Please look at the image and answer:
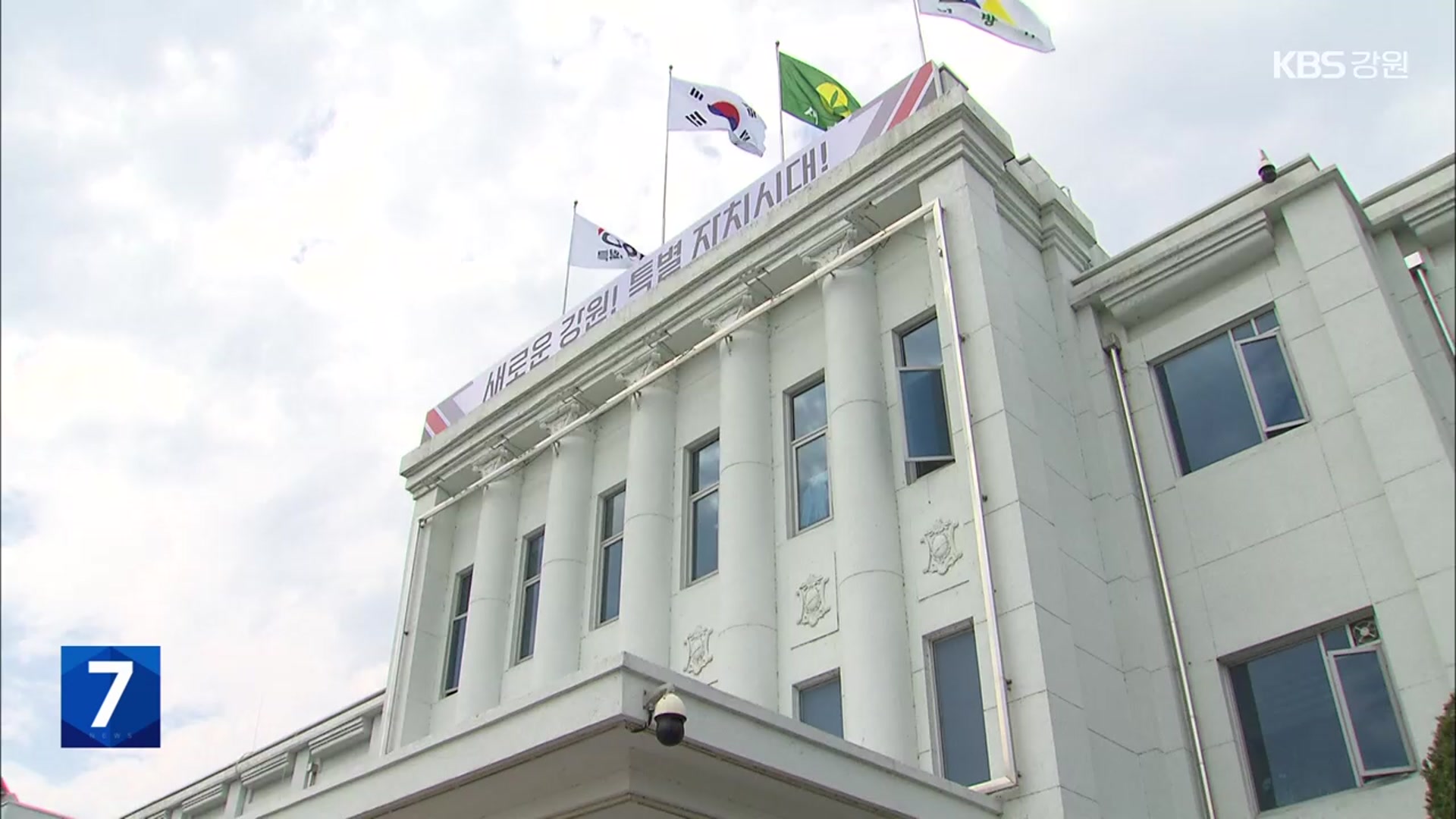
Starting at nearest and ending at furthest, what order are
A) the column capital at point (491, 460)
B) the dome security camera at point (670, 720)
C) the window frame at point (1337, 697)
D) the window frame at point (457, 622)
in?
the dome security camera at point (670, 720)
the window frame at point (1337, 697)
the window frame at point (457, 622)
the column capital at point (491, 460)

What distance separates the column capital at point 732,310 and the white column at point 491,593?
493cm

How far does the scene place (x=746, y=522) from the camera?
15156 millimetres

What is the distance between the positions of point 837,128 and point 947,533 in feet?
21.4

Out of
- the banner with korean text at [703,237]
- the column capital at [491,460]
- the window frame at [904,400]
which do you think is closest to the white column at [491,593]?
the column capital at [491,460]

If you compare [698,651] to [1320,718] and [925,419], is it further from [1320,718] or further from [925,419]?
[1320,718]

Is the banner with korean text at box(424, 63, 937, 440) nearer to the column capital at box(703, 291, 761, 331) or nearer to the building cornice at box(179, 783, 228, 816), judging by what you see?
the column capital at box(703, 291, 761, 331)

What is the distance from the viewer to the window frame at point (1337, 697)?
10750 mm

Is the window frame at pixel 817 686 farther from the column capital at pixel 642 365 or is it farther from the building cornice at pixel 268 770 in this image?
the building cornice at pixel 268 770

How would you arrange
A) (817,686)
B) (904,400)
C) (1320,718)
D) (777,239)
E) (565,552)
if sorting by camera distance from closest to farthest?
(1320,718)
(817,686)
(904,400)
(777,239)
(565,552)

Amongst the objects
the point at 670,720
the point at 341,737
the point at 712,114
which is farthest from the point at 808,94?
the point at 341,737

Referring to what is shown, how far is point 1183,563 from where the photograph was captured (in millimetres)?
12945

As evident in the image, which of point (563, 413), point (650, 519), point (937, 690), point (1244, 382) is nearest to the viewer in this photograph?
point (937, 690)

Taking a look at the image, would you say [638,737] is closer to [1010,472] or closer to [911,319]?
[1010,472]

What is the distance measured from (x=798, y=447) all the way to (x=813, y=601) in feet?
7.85
